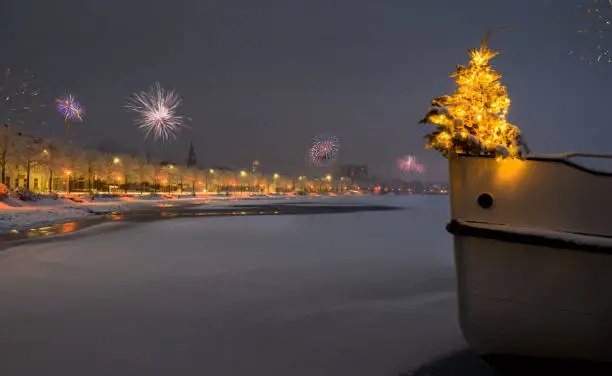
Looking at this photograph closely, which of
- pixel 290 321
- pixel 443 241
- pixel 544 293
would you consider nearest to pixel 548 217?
pixel 544 293

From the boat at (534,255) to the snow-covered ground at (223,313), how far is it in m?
0.86

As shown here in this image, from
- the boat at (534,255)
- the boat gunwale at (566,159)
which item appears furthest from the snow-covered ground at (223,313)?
the boat gunwale at (566,159)

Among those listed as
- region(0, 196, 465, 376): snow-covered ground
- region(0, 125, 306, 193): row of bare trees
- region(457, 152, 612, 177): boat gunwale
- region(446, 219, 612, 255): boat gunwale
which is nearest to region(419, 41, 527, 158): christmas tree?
region(457, 152, 612, 177): boat gunwale

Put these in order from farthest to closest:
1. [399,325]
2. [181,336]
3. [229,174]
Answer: [229,174] < [399,325] < [181,336]

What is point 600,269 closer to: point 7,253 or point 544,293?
point 544,293

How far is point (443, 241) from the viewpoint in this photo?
57.8ft

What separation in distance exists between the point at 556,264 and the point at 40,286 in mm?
8546

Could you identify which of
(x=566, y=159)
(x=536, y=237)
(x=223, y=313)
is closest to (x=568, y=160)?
(x=566, y=159)

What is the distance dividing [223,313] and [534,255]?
4310 millimetres

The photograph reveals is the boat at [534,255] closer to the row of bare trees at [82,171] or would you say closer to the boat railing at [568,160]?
the boat railing at [568,160]

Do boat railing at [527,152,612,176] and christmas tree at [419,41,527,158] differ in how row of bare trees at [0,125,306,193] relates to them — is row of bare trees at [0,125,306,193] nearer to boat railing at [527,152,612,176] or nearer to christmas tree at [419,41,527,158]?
christmas tree at [419,41,527,158]

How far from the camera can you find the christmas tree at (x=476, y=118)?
487cm

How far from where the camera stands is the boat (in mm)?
4461

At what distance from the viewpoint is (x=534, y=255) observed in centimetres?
462
